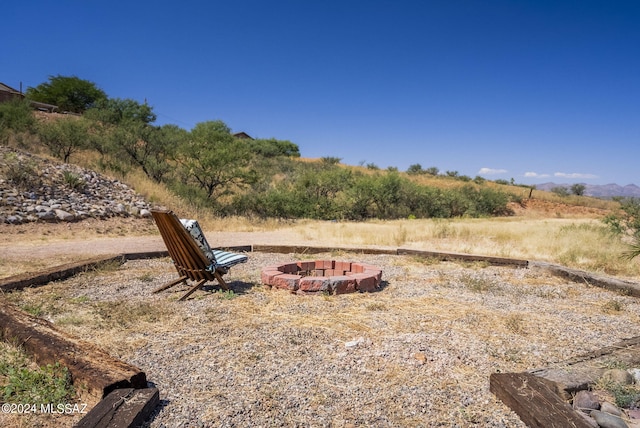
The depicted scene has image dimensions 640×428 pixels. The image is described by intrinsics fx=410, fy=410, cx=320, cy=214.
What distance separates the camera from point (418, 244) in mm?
11016

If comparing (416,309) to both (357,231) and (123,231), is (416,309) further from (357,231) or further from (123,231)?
(123,231)

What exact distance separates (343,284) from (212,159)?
1225 cm

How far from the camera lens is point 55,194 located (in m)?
12.3

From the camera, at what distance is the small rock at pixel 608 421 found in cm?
260

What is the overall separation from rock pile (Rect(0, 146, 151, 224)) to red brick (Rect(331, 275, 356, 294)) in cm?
915

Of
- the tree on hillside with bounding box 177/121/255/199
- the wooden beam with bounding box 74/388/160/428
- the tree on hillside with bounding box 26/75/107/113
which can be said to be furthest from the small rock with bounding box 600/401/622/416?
the tree on hillside with bounding box 26/75/107/113

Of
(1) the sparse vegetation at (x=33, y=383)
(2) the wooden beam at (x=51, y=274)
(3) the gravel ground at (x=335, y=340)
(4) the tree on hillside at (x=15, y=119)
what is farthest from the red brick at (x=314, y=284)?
(4) the tree on hillside at (x=15, y=119)

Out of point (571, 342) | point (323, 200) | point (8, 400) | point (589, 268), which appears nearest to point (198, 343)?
point (8, 400)

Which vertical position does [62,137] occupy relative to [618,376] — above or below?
above

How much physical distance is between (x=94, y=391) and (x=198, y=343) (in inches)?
46.2

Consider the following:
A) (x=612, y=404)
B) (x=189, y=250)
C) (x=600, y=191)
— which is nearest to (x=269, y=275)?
(x=189, y=250)

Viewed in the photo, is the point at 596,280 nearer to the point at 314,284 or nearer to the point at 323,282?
the point at 323,282

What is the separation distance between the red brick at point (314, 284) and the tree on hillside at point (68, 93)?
135 feet

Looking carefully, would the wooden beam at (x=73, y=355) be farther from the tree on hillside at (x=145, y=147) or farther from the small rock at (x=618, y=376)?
the tree on hillside at (x=145, y=147)
